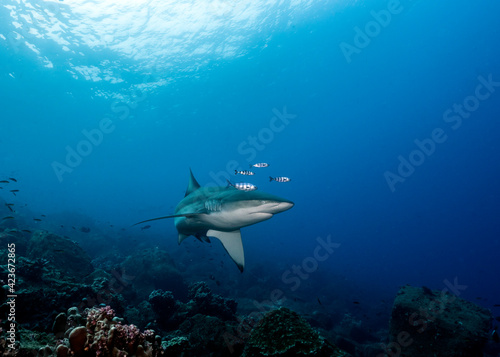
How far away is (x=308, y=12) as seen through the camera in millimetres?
34375

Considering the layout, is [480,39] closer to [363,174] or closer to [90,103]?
[90,103]

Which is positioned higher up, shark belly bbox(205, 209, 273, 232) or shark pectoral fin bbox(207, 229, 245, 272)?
shark belly bbox(205, 209, 273, 232)

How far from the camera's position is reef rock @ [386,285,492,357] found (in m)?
5.76

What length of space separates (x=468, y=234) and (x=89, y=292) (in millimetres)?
280922

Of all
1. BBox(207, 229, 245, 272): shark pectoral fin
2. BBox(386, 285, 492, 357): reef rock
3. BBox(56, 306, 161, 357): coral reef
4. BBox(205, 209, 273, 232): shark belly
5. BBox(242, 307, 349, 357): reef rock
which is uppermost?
BBox(205, 209, 273, 232): shark belly

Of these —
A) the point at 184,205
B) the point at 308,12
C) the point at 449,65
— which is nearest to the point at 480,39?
the point at 449,65

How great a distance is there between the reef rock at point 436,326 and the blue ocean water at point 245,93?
10.1 m

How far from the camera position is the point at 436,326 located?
619cm

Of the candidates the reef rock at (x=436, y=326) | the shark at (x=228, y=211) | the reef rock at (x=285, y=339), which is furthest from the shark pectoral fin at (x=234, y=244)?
the reef rock at (x=436, y=326)

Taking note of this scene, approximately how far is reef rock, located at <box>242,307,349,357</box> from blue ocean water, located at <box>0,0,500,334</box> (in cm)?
1336

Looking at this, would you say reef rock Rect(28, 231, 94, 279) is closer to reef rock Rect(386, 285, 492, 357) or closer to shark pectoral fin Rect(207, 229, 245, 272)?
shark pectoral fin Rect(207, 229, 245, 272)

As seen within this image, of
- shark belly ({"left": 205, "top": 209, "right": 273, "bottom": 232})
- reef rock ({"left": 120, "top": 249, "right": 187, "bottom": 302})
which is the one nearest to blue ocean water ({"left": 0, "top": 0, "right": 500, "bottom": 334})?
reef rock ({"left": 120, "top": 249, "right": 187, "bottom": 302})

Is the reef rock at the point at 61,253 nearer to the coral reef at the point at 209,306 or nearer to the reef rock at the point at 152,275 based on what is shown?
the reef rock at the point at 152,275

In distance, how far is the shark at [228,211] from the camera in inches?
169
